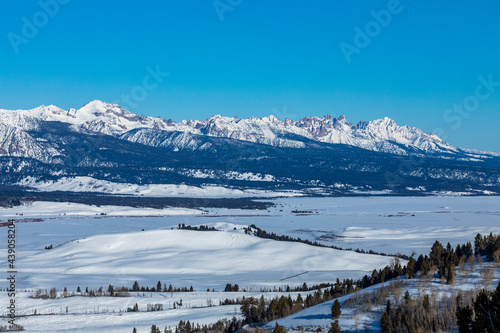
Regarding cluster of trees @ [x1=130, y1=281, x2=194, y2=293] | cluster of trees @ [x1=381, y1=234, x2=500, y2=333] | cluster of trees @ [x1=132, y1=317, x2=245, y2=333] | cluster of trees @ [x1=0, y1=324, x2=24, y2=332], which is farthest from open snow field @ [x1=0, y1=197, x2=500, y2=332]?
cluster of trees @ [x1=381, y1=234, x2=500, y2=333]

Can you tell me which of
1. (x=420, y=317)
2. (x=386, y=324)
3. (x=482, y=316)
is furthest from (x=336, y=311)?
(x=482, y=316)

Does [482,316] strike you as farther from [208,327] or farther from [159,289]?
[159,289]

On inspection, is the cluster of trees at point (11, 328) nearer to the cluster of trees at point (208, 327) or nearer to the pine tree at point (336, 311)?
the cluster of trees at point (208, 327)

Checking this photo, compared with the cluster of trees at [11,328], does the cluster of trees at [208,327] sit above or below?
above

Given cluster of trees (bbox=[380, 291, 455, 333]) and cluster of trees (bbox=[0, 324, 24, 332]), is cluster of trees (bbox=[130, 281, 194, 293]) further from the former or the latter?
cluster of trees (bbox=[380, 291, 455, 333])

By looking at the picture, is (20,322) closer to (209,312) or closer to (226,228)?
(209,312)

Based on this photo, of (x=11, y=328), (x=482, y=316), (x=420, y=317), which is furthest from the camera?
(x=11, y=328)

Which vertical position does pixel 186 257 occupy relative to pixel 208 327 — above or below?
above

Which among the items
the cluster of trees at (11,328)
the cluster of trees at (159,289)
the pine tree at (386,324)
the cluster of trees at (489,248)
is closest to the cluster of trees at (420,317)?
the pine tree at (386,324)

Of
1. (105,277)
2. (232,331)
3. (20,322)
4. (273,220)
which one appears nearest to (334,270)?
(105,277)
